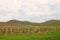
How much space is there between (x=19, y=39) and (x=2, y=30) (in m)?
5.91

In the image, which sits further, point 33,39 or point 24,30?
point 24,30

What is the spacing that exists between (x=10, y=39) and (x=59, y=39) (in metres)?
3.45

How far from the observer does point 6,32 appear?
760 inches

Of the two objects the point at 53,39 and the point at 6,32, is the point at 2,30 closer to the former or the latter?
the point at 6,32

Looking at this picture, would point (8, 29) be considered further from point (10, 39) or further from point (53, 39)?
point (53, 39)

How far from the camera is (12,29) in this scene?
20.2 m

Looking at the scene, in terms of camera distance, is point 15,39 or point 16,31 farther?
point 16,31

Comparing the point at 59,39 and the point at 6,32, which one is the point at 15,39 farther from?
the point at 6,32

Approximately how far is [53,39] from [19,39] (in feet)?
7.80

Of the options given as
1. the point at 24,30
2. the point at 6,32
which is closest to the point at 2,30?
the point at 6,32

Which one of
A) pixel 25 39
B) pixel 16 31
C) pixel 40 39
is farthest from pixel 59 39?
pixel 16 31

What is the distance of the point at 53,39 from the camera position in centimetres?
1394

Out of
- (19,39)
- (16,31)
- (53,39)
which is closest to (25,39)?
(19,39)

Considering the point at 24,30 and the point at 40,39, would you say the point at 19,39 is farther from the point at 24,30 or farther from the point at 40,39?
the point at 24,30
